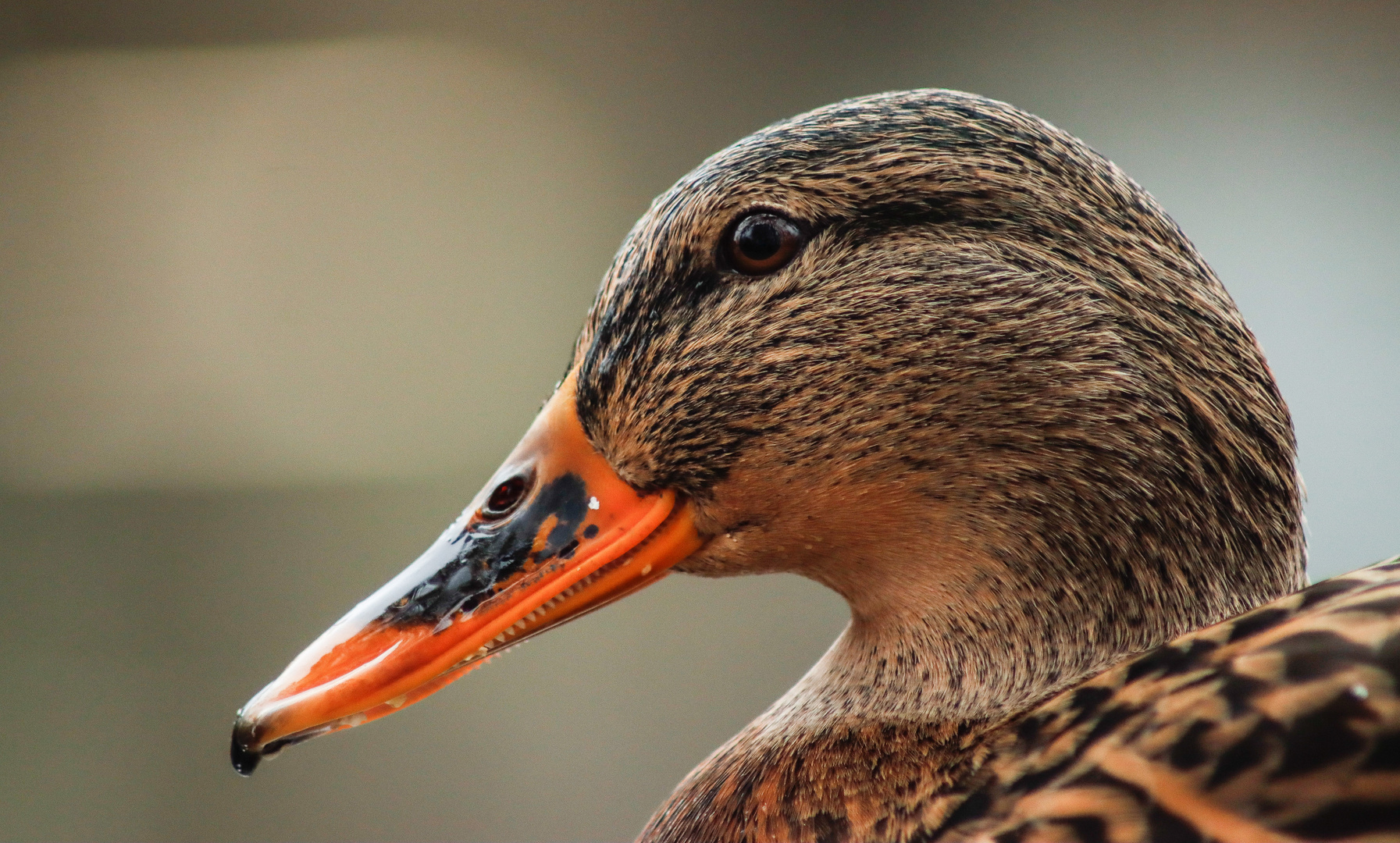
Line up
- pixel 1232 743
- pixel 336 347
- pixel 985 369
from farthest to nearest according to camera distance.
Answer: pixel 336 347
pixel 985 369
pixel 1232 743

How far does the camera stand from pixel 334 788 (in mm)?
1953

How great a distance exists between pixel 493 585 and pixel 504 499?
0.18ft

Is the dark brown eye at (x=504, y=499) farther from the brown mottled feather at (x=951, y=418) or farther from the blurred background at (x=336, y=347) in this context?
the blurred background at (x=336, y=347)

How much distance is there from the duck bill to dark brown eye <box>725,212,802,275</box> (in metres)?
0.13

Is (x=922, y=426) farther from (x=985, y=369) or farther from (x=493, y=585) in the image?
(x=493, y=585)

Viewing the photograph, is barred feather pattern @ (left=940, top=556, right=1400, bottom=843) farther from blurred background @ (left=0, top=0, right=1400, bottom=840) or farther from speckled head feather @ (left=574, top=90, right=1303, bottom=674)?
blurred background @ (left=0, top=0, right=1400, bottom=840)

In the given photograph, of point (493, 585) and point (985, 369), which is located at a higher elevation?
point (985, 369)

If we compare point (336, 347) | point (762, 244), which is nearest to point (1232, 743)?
point (762, 244)

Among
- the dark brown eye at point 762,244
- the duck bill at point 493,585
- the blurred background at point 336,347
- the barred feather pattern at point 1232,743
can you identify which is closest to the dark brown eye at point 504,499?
the duck bill at point 493,585

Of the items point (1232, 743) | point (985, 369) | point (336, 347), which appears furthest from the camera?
point (336, 347)

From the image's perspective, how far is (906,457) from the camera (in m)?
0.57

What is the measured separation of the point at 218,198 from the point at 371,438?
54 centimetres

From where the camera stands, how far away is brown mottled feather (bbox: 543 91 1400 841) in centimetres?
55

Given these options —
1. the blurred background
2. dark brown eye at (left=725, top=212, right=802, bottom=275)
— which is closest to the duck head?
dark brown eye at (left=725, top=212, right=802, bottom=275)
